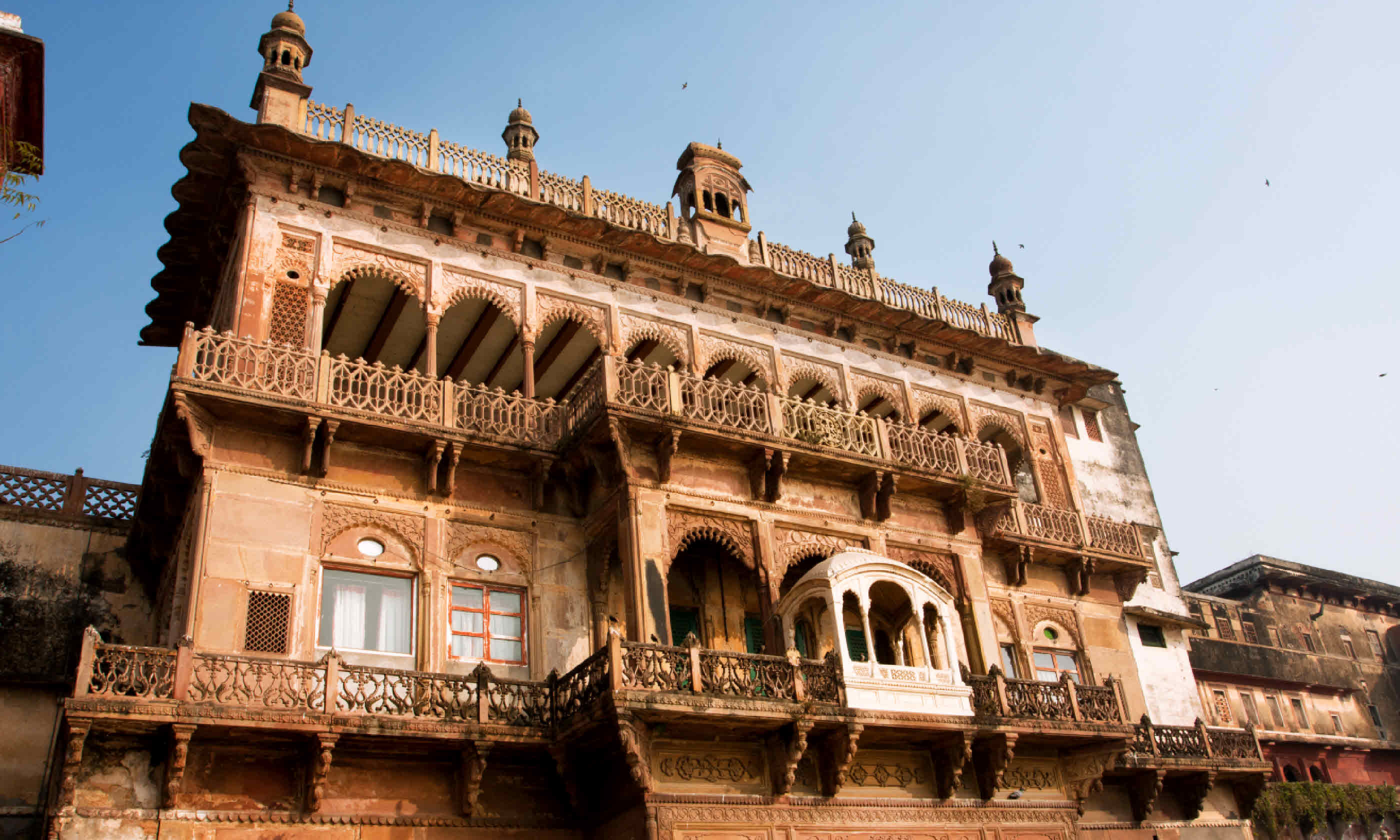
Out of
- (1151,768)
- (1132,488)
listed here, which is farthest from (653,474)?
(1132,488)

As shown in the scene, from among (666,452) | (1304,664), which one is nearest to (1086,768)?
(666,452)

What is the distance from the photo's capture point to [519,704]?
518 inches

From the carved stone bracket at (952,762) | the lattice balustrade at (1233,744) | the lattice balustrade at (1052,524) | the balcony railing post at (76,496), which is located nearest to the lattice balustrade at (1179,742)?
the lattice balustrade at (1233,744)

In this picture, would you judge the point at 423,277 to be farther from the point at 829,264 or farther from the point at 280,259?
the point at 829,264

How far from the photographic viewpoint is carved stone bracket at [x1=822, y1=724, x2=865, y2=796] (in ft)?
43.0

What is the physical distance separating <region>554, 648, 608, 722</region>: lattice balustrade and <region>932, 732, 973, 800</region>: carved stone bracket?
15.4 ft

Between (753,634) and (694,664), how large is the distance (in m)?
3.77

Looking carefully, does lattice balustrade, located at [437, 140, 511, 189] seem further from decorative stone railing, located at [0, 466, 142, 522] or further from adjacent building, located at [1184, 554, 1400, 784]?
adjacent building, located at [1184, 554, 1400, 784]

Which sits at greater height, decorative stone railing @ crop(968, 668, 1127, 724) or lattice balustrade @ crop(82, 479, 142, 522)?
lattice balustrade @ crop(82, 479, 142, 522)

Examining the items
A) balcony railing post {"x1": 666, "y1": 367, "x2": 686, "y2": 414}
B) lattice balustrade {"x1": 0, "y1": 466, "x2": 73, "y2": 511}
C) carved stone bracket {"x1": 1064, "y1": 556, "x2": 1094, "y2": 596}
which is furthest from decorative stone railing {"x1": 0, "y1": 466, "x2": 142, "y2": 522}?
carved stone bracket {"x1": 1064, "y1": 556, "x2": 1094, "y2": 596}

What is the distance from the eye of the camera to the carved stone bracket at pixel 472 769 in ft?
40.4

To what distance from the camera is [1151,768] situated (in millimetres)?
17469

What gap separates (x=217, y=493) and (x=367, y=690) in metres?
2.89

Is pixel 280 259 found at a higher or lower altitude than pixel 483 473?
higher
